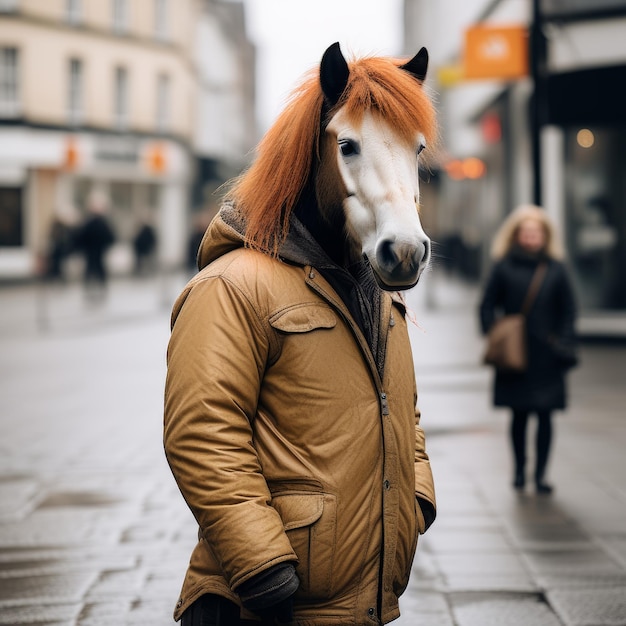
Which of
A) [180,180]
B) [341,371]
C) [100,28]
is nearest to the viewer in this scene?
[341,371]

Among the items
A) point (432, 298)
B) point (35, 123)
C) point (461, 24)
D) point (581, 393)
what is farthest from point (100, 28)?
point (581, 393)

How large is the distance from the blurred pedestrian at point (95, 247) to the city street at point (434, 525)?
1124 centimetres

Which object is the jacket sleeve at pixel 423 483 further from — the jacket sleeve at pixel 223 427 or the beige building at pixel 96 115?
the beige building at pixel 96 115

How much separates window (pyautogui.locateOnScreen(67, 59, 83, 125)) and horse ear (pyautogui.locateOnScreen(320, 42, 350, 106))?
42.0 meters

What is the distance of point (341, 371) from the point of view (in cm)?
250

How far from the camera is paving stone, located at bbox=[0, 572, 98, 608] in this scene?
5018mm

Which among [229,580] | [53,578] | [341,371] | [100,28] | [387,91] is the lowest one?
[53,578]

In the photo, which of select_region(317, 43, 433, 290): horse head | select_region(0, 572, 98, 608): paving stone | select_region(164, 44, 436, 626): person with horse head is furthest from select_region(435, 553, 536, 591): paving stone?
select_region(317, 43, 433, 290): horse head

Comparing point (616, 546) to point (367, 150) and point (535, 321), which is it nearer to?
point (535, 321)

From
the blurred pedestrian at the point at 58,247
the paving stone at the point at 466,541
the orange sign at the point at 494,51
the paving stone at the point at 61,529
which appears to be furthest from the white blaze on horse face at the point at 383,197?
the blurred pedestrian at the point at 58,247

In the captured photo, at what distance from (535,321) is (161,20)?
43.0 meters

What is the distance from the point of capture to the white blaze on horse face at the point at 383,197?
224 cm

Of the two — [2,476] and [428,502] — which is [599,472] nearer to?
[2,476]

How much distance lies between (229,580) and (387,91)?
1055 millimetres
